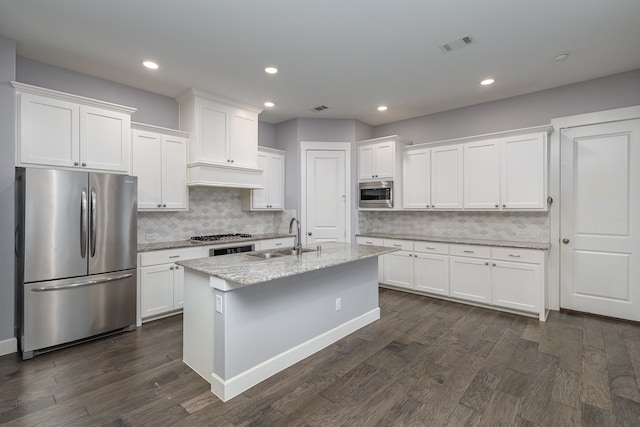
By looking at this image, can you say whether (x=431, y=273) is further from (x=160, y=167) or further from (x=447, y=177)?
(x=160, y=167)

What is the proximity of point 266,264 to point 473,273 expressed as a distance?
10.0ft

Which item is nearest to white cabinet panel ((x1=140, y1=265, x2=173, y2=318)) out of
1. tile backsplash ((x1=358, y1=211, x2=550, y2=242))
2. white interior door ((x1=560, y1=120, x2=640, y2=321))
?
tile backsplash ((x1=358, y1=211, x2=550, y2=242))

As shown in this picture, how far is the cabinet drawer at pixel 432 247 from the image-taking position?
173 inches

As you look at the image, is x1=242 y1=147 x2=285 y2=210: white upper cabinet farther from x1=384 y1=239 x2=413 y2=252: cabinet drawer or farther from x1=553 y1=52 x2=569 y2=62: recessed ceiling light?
x1=553 y1=52 x2=569 y2=62: recessed ceiling light

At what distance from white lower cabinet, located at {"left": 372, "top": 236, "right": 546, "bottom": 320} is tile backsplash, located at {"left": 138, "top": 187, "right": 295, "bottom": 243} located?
2.03 meters

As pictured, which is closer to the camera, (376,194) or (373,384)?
(373,384)

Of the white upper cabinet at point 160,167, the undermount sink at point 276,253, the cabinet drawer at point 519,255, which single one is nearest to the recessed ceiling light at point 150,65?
the white upper cabinet at point 160,167

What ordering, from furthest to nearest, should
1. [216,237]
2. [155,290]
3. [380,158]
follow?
[380,158] → [216,237] → [155,290]

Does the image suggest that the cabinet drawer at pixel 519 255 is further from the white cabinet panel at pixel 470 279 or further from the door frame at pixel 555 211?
the door frame at pixel 555 211

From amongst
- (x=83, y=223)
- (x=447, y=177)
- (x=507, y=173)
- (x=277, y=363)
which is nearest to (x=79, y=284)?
(x=83, y=223)

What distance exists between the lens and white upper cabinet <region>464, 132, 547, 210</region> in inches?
152

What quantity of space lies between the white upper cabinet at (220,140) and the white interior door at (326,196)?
0.95 metres

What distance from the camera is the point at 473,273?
4156 millimetres

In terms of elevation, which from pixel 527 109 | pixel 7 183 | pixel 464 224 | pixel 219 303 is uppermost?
pixel 527 109
